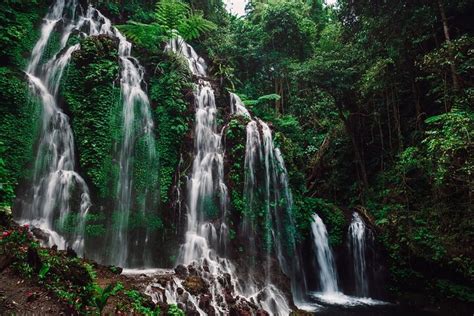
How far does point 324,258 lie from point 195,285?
705 cm

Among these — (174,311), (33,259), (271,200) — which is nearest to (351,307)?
(271,200)

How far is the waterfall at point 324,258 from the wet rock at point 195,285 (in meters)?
6.47

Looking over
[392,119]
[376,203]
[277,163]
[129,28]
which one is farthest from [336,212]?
[129,28]

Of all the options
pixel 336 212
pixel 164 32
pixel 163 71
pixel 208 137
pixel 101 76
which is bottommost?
pixel 336 212

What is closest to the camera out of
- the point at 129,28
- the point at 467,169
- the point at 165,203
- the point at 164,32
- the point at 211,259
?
the point at 467,169

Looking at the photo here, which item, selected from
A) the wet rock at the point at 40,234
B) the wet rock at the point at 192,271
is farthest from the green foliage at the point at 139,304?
the wet rock at the point at 40,234

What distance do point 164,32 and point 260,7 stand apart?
9.80 metres

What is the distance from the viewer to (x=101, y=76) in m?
9.56

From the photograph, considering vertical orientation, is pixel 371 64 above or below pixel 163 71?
above

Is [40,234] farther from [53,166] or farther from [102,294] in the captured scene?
[102,294]

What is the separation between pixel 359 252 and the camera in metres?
12.1

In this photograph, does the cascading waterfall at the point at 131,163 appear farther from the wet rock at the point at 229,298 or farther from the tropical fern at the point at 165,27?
the wet rock at the point at 229,298

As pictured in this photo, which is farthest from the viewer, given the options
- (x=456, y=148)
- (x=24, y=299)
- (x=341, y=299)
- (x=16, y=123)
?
(x=341, y=299)

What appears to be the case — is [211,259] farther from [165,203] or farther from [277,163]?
[277,163]
